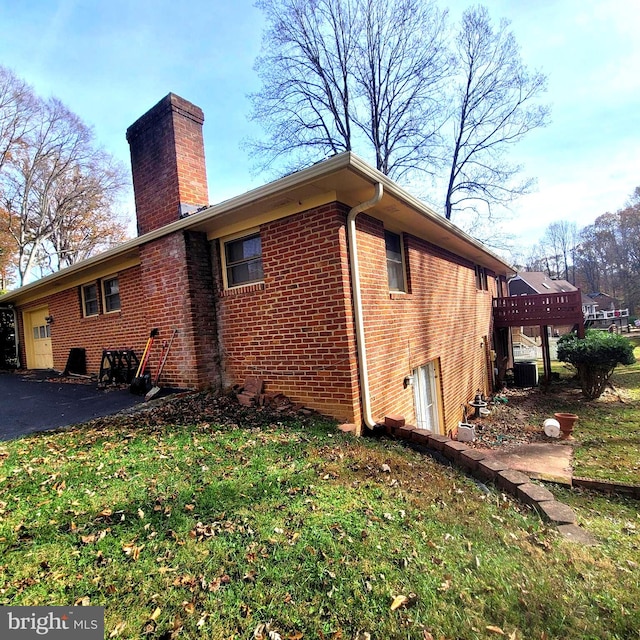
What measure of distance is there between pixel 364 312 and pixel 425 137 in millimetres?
17369

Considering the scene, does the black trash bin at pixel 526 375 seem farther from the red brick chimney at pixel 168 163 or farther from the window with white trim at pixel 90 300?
the window with white trim at pixel 90 300

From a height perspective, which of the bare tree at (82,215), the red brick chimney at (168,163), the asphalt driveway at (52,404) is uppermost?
the bare tree at (82,215)

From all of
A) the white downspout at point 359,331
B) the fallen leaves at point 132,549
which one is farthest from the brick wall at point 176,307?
the fallen leaves at point 132,549

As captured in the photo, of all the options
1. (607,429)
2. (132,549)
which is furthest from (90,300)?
(607,429)

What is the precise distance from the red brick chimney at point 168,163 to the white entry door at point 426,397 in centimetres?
548

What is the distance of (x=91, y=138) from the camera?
2316 centimetres

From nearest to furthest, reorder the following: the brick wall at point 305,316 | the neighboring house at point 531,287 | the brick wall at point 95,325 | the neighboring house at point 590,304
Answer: the brick wall at point 305,316
the brick wall at point 95,325
the neighboring house at point 531,287
the neighboring house at point 590,304

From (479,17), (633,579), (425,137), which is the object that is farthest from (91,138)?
(633,579)

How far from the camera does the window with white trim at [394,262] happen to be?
20.6 feet

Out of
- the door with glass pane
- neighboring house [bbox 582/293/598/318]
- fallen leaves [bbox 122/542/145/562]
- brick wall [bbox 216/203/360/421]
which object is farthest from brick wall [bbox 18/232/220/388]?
neighboring house [bbox 582/293/598/318]

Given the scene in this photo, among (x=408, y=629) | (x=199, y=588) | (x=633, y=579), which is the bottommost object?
(x=633, y=579)

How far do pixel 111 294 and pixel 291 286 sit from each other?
5.53 metres

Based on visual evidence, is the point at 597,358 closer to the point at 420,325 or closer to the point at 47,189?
the point at 420,325

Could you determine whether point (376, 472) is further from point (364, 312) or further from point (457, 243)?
point (457, 243)
